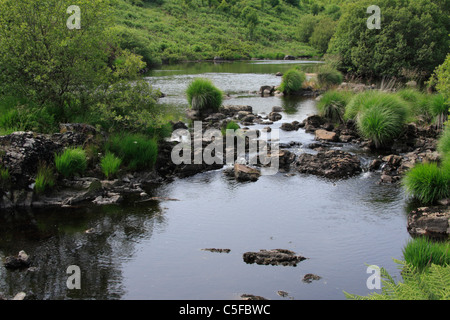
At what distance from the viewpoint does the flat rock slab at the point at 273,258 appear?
1098 centimetres

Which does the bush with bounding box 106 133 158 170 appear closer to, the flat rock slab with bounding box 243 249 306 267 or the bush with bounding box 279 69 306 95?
the flat rock slab with bounding box 243 249 306 267

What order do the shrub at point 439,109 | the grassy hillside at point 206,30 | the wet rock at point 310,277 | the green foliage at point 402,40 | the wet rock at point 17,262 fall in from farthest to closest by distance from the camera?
the grassy hillside at point 206,30
the green foliage at point 402,40
the shrub at point 439,109
the wet rock at point 17,262
the wet rock at point 310,277

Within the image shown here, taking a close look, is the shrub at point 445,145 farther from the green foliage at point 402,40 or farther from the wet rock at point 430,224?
the green foliage at point 402,40

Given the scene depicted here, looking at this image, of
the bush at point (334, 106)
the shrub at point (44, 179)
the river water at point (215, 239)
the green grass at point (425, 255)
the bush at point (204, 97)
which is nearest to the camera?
the green grass at point (425, 255)

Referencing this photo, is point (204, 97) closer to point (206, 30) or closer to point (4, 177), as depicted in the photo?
point (4, 177)

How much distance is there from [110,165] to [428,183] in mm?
11424

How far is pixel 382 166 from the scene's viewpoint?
1884 centimetres

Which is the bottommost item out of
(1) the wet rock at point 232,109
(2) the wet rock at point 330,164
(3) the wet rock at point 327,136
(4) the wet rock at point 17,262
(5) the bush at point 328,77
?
(4) the wet rock at point 17,262

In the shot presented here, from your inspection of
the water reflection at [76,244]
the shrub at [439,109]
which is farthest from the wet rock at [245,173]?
the shrub at [439,109]

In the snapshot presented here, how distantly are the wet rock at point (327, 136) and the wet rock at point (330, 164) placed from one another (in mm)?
3426

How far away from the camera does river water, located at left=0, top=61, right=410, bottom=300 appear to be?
32.1ft

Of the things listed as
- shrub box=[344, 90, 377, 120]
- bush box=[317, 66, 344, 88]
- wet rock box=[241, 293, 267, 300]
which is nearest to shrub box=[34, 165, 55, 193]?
wet rock box=[241, 293, 267, 300]

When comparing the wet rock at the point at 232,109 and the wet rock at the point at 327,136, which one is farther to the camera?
the wet rock at the point at 232,109

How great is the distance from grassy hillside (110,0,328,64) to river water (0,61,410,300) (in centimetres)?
6057
